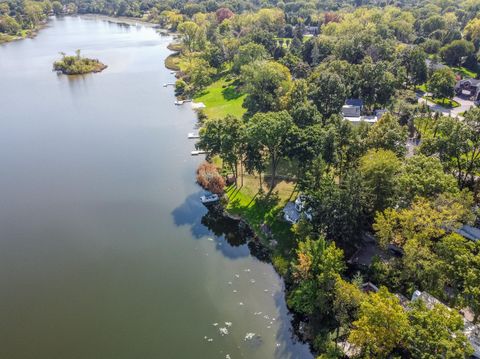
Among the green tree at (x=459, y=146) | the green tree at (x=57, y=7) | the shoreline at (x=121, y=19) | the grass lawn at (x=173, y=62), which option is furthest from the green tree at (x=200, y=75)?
the green tree at (x=57, y=7)

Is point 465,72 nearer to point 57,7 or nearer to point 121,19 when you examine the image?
point 121,19

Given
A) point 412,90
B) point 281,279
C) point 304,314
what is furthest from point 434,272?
point 412,90

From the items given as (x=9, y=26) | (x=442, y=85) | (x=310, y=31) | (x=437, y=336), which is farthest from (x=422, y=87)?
(x=9, y=26)

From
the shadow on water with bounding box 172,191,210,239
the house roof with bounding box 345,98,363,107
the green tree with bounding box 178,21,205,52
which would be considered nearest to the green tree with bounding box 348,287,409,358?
the shadow on water with bounding box 172,191,210,239

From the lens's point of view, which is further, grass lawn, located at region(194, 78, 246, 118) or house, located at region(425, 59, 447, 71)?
house, located at region(425, 59, 447, 71)

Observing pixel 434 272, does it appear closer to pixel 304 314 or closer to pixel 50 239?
pixel 304 314

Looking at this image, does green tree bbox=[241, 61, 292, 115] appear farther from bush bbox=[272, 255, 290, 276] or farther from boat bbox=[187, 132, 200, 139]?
bush bbox=[272, 255, 290, 276]

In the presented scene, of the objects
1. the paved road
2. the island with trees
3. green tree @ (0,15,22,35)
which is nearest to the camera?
the island with trees
